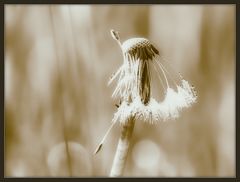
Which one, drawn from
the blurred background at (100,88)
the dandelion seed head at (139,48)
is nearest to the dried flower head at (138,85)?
the dandelion seed head at (139,48)

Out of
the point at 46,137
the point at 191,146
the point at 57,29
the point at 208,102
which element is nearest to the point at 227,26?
the point at 208,102

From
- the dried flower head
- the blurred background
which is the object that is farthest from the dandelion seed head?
the blurred background

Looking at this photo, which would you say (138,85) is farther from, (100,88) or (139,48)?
(100,88)

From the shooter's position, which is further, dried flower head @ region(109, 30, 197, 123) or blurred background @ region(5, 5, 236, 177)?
blurred background @ region(5, 5, 236, 177)

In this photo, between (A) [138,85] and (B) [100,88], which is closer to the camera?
(A) [138,85]

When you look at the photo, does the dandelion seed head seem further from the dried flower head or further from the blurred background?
the blurred background

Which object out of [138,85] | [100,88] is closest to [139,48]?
[138,85]

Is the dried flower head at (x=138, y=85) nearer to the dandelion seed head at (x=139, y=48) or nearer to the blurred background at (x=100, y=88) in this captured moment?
the dandelion seed head at (x=139, y=48)

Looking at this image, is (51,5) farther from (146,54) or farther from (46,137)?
(146,54)
